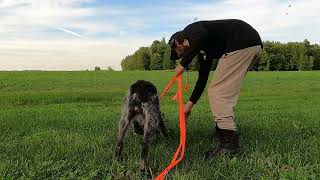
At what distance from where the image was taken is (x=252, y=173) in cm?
665

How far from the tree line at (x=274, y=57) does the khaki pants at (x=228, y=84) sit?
61799 millimetres

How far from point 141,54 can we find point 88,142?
69.4 m

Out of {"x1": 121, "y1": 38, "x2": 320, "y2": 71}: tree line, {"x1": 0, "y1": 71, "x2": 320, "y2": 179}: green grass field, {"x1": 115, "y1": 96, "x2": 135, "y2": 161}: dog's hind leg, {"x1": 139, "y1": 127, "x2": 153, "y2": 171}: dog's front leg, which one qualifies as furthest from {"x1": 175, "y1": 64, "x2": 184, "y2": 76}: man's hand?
{"x1": 121, "y1": 38, "x2": 320, "y2": 71}: tree line

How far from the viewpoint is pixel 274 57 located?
78.9 metres

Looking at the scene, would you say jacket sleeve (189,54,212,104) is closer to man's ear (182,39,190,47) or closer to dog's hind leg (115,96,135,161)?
man's ear (182,39,190,47)

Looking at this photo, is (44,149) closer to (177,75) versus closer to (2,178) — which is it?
(2,178)

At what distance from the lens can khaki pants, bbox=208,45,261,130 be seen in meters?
7.69

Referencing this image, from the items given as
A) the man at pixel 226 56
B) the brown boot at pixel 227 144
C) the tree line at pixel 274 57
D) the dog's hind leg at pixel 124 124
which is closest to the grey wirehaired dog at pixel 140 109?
the dog's hind leg at pixel 124 124

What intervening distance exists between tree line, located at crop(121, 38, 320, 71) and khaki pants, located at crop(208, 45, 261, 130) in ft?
203

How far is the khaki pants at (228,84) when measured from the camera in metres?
7.69

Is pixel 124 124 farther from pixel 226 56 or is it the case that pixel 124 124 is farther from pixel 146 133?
pixel 226 56

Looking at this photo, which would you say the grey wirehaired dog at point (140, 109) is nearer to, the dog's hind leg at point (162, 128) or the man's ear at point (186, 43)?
the man's ear at point (186, 43)

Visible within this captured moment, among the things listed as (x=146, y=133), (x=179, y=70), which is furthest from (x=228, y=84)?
(x=146, y=133)

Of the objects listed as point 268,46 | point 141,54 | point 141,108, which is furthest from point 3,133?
Answer: point 268,46
